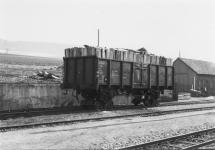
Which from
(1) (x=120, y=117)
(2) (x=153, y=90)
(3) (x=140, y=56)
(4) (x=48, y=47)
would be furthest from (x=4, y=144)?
(4) (x=48, y=47)

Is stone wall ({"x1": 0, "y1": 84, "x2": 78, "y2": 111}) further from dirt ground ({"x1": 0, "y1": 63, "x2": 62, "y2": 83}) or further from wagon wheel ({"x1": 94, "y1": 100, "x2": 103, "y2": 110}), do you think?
dirt ground ({"x1": 0, "y1": 63, "x2": 62, "y2": 83})

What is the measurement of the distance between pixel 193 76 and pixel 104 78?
2731 cm

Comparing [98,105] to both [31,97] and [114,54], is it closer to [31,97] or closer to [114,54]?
[114,54]

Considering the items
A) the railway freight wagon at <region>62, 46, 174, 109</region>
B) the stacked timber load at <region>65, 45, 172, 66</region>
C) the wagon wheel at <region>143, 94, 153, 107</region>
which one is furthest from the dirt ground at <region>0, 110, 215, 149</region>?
the wagon wheel at <region>143, 94, 153, 107</region>

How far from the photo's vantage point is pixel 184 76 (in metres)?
40.6

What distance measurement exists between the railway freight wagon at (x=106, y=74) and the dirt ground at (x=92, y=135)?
12.8 ft

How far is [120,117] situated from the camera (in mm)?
12883

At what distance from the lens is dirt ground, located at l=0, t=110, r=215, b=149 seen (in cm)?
751

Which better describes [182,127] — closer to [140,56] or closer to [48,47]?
[140,56]

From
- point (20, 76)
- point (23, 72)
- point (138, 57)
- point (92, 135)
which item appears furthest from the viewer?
point (23, 72)

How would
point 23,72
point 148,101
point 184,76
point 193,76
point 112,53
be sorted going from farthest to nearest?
point 184,76, point 193,76, point 23,72, point 148,101, point 112,53

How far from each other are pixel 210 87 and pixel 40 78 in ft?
92.4

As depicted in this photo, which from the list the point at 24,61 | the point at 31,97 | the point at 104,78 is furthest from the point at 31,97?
the point at 24,61

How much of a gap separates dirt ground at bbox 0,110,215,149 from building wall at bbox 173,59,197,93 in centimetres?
2898
